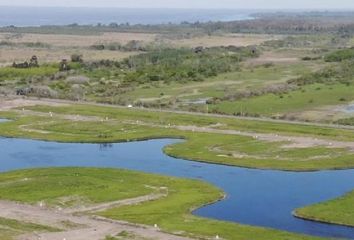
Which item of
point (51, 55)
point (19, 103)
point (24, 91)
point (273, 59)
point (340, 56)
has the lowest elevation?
point (19, 103)

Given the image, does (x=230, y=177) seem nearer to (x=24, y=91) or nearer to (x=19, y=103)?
(x=19, y=103)

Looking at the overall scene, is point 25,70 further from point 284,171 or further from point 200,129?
point 284,171

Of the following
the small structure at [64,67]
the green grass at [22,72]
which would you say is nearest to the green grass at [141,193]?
the green grass at [22,72]

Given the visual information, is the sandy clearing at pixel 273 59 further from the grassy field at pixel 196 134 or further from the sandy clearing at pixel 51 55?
the grassy field at pixel 196 134

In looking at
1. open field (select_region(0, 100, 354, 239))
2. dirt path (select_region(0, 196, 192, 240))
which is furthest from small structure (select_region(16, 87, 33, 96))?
dirt path (select_region(0, 196, 192, 240))

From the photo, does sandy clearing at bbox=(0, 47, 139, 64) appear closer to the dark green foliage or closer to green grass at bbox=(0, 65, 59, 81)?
green grass at bbox=(0, 65, 59, 81)

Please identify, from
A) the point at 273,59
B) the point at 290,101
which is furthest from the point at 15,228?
the point at 273,59
